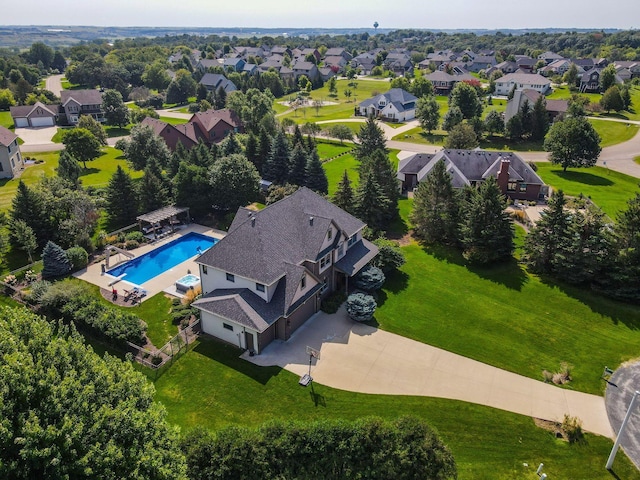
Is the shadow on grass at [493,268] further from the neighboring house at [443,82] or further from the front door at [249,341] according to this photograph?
the neighboring house at [443,82]

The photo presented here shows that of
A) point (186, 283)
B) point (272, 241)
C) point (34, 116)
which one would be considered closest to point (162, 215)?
point (186, 283)

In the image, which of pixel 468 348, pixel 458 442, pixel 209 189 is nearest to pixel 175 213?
pixel 209 189

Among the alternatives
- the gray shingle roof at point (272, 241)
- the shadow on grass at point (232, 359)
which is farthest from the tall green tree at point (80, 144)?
the shadow on grass at point (232, 359)

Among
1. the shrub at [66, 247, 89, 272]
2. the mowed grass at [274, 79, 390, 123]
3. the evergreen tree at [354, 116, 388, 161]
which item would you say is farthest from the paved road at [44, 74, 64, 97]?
the shrub at [66, 247, 89, 272]

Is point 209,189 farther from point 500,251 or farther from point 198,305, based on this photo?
point 500,251

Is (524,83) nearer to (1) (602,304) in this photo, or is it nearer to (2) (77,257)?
(1) (602,304)
